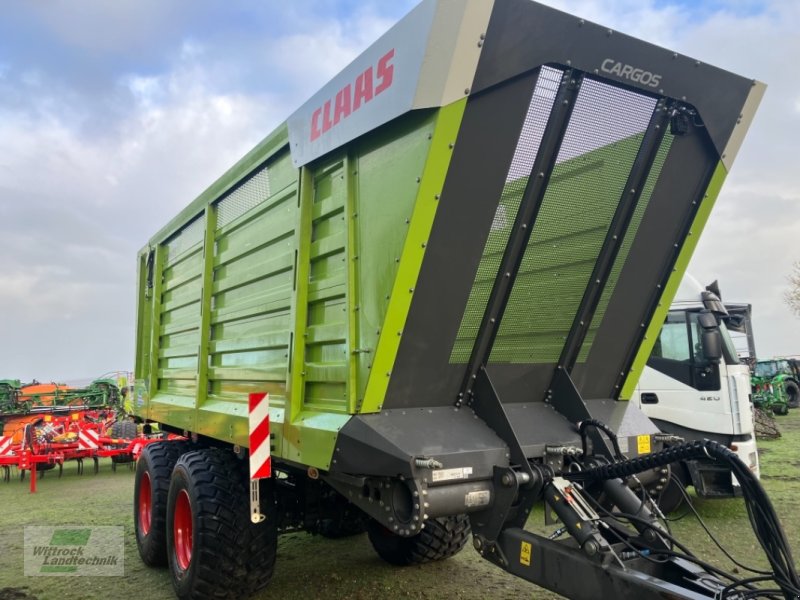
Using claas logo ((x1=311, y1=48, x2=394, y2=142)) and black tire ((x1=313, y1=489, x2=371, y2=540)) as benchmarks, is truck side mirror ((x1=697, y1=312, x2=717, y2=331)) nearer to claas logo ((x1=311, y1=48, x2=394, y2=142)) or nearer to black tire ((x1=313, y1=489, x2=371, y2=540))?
black tire ((x1=313, y1=489, x2=371, y2=540))

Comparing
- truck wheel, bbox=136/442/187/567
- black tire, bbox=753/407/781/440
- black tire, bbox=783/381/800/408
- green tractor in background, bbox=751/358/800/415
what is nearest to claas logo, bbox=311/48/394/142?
truck wheel, bbox=136/442/187/567

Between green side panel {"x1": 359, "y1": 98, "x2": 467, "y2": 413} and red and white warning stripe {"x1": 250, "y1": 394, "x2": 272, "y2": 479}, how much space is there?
863mm

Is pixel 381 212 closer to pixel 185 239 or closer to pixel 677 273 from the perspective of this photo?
pixel 677 273

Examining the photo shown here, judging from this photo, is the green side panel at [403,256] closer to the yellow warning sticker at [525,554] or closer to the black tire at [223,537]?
the yellow warning sticker at [525,554]

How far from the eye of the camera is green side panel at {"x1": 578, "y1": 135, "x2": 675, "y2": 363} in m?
3.22

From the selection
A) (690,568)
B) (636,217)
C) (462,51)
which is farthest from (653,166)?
(690,568)

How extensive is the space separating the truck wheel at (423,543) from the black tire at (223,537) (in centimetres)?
106

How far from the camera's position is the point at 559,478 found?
9.07 ft

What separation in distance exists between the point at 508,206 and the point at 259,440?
5.93ft

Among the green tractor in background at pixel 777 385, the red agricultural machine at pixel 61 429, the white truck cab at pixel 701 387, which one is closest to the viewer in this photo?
the white truck cab at pixel 701 387

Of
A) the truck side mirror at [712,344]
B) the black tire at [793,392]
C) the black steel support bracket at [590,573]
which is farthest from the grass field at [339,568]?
the black tire at [793,392]

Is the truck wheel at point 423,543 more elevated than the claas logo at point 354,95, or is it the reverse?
the claas logo at point 354,95

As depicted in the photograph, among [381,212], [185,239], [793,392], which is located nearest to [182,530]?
[185,239]

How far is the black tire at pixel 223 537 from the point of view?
3.72 m
